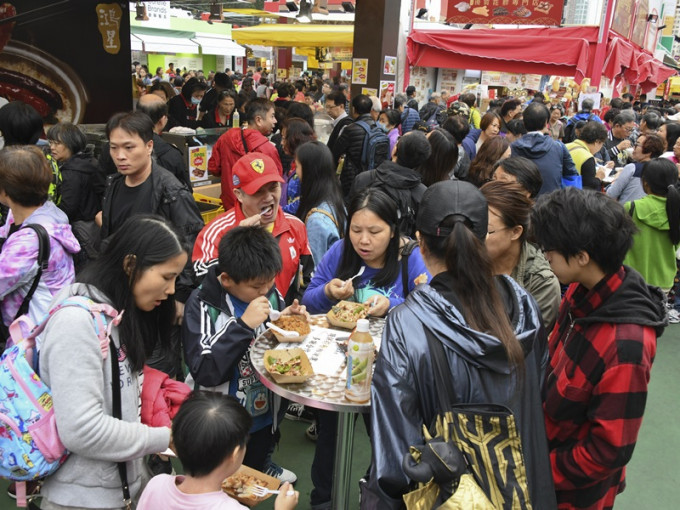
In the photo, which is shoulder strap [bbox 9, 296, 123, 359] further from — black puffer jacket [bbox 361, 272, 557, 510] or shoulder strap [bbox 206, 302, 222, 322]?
black puffer jacket [bbox 361, 272, 557, 510]

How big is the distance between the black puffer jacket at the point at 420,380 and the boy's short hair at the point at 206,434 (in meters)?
0.46

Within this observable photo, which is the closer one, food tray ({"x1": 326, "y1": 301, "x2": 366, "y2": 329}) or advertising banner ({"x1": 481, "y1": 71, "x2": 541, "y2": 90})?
food tray ({"x1": 326, "y1": 301, "x2": 366, "y2": 329})

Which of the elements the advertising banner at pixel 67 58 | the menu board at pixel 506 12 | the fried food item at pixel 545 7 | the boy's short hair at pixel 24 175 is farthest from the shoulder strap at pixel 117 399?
the fried food item at pixel 545 7

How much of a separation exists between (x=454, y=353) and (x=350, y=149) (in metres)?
4.84

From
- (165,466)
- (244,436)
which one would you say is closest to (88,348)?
(244,436)

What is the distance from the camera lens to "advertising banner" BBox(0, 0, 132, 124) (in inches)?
301

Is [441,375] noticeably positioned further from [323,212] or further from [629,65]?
[629,65]

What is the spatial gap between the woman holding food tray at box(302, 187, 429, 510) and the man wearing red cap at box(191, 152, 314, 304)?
29cm

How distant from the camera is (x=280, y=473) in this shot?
3123 mm

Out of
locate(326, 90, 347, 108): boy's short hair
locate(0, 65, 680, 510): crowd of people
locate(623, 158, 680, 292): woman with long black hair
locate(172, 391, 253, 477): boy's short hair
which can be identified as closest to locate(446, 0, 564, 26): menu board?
locate(326, 90, 347, 108): boy's short hair

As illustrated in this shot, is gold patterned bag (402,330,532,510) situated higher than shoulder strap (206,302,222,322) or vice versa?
gold patterned bag (402,330,532,510)

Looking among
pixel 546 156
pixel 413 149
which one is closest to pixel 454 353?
pixel 413 149

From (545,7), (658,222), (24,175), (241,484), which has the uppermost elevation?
(545,7)

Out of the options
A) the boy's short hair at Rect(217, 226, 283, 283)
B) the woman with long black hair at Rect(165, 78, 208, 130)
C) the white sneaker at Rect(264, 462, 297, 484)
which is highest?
the boy's short hair at Rect(217, 226, 283, 283)
